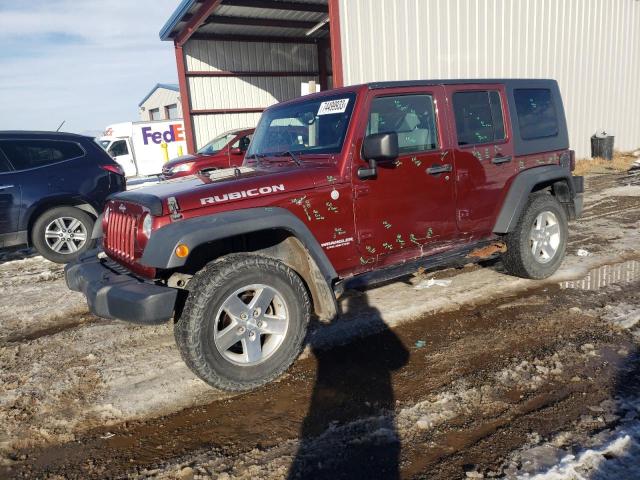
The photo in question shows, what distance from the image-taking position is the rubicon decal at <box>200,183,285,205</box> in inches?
121

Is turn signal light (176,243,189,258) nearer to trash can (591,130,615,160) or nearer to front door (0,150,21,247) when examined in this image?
front door (0,150,21,247)

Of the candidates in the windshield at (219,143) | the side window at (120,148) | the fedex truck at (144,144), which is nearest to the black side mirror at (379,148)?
the windshield at (219,143)

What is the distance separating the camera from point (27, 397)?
3.24 m

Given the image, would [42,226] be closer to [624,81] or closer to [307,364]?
[307,364]

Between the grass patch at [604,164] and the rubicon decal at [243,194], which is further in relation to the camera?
the grass patch at [604,164]

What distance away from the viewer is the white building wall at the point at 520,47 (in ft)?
33.9

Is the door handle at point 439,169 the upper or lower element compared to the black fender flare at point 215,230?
upper

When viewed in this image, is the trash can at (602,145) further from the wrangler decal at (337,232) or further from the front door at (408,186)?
A: the wrangler decal at (337,232)

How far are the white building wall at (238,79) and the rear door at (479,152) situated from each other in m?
12.7

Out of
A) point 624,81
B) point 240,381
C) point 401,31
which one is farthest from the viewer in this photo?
point 624,81

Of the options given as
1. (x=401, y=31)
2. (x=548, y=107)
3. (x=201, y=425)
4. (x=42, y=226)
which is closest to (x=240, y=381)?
(x=201, y=425)

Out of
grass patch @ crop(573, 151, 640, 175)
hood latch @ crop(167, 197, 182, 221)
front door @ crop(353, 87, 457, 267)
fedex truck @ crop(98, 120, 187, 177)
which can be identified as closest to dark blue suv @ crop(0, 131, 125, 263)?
hood latch @ crop(167, 197, 182, 221)

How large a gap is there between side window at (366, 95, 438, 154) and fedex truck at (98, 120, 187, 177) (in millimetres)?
19623

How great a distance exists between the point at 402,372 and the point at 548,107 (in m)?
3.38
